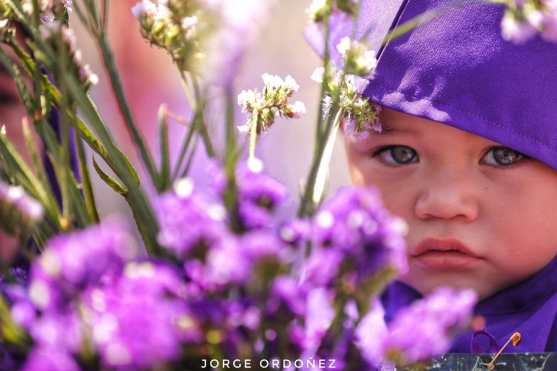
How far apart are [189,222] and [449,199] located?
49 cm

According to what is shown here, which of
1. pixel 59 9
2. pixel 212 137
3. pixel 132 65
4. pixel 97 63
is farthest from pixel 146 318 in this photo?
pixel 97 63

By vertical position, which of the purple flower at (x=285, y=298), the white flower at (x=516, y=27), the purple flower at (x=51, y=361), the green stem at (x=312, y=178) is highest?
the white flower at (x=516, y=27)

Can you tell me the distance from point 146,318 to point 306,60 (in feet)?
6.14

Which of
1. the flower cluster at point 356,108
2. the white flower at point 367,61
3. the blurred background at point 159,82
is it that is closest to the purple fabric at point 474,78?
the flower cluster at point 356,108

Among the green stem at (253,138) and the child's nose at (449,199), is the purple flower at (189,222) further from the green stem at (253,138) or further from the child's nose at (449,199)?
the child's nose at (449,199)

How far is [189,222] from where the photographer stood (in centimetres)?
34

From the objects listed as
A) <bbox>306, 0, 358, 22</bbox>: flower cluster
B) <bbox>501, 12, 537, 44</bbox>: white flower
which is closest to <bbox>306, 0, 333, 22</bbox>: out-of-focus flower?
<bbox>306, 0, 358, 22</bbox>: flower cluster

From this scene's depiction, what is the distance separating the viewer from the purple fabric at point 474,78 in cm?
77

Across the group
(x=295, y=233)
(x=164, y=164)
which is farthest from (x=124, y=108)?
(x=295, y=233)

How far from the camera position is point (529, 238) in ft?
2.70

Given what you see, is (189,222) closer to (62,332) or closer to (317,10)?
(62,332)

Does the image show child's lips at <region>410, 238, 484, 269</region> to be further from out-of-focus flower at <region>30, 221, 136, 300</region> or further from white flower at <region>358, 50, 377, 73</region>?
out-of-focus flower at <region>30, 221, 136, 300</region>

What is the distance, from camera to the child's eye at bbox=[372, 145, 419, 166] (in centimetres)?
84

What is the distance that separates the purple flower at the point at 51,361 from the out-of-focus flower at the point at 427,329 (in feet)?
0.45
